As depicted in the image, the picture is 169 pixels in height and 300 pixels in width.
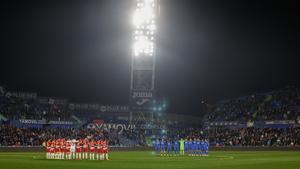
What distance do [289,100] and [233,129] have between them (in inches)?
429

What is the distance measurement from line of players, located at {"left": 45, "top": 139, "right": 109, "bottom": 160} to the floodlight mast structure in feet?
91.6

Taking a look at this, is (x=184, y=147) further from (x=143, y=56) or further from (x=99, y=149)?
(x=143, y=56)

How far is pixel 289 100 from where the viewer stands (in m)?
82.8

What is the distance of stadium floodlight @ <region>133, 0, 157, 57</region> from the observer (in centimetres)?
6562

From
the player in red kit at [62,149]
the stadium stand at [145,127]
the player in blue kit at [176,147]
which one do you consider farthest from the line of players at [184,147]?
the stadium stand at [145,127]

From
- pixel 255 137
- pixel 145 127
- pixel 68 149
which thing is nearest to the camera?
pixel 68 149

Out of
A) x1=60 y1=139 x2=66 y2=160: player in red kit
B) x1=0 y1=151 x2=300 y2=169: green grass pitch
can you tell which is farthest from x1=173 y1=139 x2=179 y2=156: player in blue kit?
x1=60 y1=139 x2=66 y2=160: player in red kit

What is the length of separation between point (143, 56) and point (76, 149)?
96.1 feet

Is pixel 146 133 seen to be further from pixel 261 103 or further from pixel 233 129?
pixel 261 103

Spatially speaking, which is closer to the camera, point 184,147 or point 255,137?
point 184,147

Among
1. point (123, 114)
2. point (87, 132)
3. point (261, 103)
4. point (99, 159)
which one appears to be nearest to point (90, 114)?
point (123, 114)

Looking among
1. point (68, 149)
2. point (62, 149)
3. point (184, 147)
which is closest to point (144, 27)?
point (184, 147)

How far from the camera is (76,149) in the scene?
39.2 meters

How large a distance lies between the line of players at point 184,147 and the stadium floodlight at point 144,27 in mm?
17663
